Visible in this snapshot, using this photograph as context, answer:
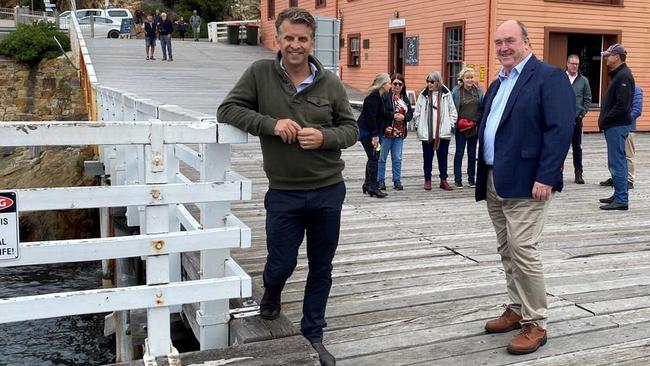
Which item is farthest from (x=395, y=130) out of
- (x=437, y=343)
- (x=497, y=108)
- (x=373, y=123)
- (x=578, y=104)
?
(x=437, y=343)

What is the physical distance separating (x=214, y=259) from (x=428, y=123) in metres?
6.36

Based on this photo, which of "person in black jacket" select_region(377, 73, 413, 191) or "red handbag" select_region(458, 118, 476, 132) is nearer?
"person in black jacket" select_region(377, 73, 413, 191)

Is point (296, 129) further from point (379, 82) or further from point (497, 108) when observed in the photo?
point (379, 82)

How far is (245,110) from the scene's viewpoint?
3723 millimetres

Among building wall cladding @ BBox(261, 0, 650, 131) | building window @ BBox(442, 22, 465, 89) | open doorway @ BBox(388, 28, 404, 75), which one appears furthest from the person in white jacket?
open doorway @ BBox(388, 28, 404, 75)

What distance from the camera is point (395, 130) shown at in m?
9.91

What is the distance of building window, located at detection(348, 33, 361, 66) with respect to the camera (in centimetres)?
2682

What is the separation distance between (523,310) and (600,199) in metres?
5.69

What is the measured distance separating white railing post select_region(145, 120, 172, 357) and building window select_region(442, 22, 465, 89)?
57.9ft

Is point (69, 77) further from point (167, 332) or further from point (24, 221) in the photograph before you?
point (167, 332)

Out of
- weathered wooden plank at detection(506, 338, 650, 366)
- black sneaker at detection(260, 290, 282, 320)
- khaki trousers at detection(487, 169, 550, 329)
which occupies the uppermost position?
khaki trousers at detection(487, 169, 550, 329)

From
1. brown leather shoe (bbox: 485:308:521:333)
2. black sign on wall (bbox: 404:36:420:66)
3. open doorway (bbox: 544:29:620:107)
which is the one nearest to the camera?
brown leather shoe (bbox: 485:308:521:333)

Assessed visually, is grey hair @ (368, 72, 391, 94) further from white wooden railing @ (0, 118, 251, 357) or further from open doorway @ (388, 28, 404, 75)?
open doorway @ (388, 28, 404, 75)

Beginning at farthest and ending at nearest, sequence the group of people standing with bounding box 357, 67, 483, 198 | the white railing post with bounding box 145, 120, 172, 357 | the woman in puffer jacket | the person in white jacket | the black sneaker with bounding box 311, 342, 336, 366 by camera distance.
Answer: the woman in puffer jacket < the person in white jacket < the group of people standing with bounding box 357, 67, 483, 198 < the black sneaker with bounding box 311, 342, 336, 366 < the white railing post with bounding box 145, 120, 172, 357
